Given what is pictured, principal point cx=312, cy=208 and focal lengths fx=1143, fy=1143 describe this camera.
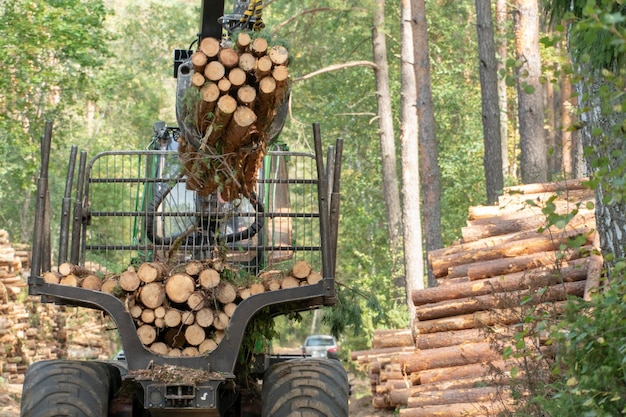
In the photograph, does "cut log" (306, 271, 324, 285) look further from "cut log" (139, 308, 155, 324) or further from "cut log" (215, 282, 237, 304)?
"cut log" (139, 308, 155, 324)

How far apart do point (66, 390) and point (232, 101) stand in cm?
244

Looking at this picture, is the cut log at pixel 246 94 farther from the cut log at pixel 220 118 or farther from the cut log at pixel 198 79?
the cut log at pixel 198 79

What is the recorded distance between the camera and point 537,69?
24.0 m

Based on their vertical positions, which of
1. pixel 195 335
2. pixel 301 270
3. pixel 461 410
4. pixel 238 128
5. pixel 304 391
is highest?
pixel 238 128

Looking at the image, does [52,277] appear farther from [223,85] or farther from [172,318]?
[223,85]

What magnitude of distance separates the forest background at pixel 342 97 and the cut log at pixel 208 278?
13.9m

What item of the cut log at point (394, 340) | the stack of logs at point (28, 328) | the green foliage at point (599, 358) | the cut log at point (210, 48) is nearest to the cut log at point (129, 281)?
the cut log at point (210, 48)

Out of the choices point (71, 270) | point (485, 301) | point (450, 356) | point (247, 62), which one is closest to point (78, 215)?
point (71, 270)

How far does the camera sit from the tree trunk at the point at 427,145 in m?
26.2

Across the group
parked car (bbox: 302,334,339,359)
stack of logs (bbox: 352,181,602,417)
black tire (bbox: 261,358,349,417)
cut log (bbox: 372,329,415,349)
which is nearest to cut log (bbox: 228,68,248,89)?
black tire (bbox: 261,358,349,417)

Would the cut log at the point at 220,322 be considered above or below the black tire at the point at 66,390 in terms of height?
above

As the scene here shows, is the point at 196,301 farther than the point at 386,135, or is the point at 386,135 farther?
the point at 386,135

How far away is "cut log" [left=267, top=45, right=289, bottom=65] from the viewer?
8250 millimetres

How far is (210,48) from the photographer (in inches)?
325
